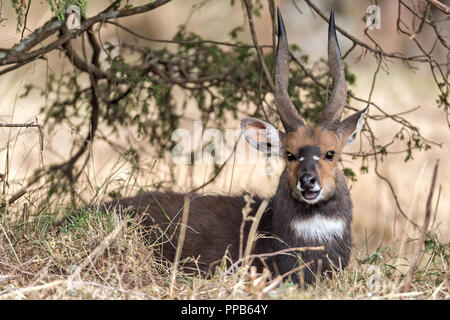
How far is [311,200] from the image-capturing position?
5.46 metres

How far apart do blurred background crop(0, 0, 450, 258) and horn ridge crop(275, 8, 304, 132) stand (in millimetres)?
1206

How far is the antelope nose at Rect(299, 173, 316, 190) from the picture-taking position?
5.36 metres

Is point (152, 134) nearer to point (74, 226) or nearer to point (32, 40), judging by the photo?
point (32, 40)

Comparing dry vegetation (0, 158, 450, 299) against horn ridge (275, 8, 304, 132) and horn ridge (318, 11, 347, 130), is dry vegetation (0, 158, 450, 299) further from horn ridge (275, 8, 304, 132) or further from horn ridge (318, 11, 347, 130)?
horn ridge (275, 8, 304, 132)

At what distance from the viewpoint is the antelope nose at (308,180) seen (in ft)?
17.6

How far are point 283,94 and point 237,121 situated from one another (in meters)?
5.11

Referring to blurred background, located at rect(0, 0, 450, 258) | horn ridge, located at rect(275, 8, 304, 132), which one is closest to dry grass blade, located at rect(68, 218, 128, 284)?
horn ridge, located at rect(275, 8, 304, 132)

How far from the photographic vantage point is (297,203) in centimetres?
568

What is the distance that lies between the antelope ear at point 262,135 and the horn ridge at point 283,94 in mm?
184
